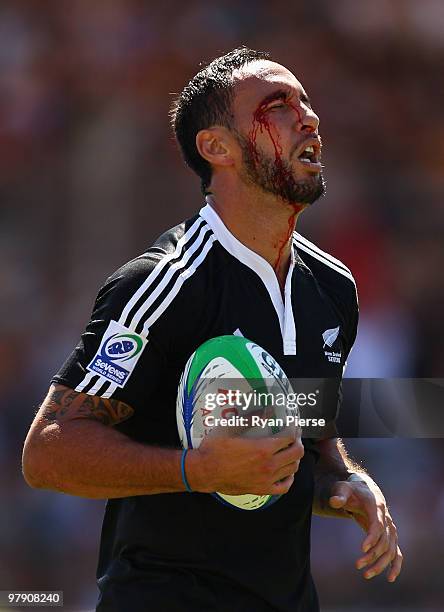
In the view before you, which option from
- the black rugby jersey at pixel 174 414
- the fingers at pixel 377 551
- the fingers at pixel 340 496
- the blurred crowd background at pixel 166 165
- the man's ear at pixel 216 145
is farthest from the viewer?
the blurred crowd background at pixel 166 165

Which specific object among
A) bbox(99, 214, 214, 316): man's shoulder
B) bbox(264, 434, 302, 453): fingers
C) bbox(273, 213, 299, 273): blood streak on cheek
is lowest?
bbox(264, 434, 302, 453): fingers

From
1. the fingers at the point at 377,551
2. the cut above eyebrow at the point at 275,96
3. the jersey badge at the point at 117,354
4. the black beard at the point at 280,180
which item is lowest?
the fingers at the point at 377,551

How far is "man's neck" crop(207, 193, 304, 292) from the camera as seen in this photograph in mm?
3141

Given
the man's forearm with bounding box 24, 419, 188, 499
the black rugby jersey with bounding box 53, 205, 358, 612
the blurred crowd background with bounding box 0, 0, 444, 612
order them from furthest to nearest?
the blurred crowd background with bounding box 0, 0, 444, 612
the black rugby jersey with bounding box 53, 205, 358, 612
the man's forearm with bounding box 24, 419, 188, 499

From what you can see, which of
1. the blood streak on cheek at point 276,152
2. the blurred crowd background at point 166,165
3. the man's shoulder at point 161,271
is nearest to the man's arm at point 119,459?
the man's shoulder at point 161,271

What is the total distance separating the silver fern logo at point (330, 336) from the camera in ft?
10.4

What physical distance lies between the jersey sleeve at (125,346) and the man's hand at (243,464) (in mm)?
307

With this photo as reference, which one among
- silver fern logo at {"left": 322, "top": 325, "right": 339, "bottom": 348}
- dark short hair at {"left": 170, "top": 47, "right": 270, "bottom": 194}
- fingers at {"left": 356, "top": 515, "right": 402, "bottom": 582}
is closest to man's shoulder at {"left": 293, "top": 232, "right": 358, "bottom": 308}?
silver fern logo at {"left": 322, "top": 325, "right": 339, "bottom": 348}

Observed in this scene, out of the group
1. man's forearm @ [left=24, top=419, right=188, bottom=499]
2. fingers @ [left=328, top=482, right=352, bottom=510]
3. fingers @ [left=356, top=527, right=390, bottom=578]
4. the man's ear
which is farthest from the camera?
the man's ear

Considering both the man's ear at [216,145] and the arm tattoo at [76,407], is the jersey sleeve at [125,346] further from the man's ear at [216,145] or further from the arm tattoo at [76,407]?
the man's ear at [216,145]

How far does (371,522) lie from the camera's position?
2979 millimetres

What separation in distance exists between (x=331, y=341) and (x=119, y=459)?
34.1 inches

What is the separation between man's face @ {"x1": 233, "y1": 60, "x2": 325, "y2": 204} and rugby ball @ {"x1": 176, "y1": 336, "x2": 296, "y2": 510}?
604 mm

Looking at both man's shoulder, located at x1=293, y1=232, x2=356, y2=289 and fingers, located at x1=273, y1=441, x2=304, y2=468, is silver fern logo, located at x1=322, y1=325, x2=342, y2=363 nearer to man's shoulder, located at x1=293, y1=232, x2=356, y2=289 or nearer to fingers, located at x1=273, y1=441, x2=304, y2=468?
man's shoulder, located at x1=293, y1=232, x2=356, y2=289
